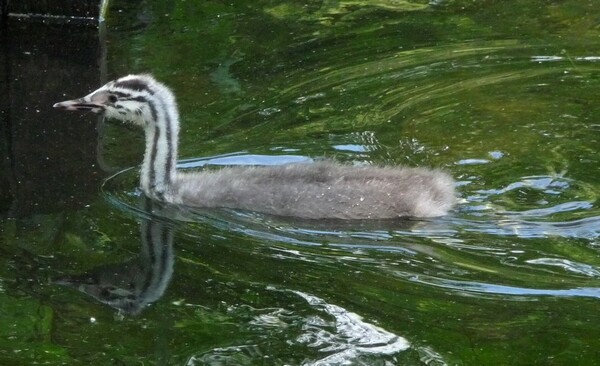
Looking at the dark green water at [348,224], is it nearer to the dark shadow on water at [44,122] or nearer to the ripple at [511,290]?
the ripple at [511,290]

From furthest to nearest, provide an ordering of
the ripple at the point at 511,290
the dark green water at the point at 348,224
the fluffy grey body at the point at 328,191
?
the fluffy grey body at the point at 328,191 → the ripple at the point at 511,290 → the dark green water at the point at 348,224

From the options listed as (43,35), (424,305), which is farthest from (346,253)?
(43,35)

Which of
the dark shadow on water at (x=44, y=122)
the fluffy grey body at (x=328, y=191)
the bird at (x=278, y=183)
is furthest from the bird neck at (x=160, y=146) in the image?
the dark shadow on water at (x=44, y=122)

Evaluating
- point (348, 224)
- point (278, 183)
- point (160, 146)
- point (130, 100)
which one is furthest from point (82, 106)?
point (348, 224)

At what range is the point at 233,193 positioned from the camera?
23.6 feet

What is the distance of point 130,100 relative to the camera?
7.58m

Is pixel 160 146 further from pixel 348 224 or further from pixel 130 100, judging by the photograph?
pixel 348 224

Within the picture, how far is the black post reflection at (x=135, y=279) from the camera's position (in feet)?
19.8

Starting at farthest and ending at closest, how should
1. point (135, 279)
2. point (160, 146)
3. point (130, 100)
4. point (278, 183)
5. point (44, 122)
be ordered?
point (44, 122) < point (130, 100) < point (160, 146) < point (278, 183) < point (135, 279)

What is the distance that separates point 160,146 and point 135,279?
129cm

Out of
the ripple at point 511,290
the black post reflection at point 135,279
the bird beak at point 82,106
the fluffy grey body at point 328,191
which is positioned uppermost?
the bird beak at point 82,106

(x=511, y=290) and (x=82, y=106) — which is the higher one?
(x=82, y=106)

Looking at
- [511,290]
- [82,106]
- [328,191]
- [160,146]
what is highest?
[82,106]

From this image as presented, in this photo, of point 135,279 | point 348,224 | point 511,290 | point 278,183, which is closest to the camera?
point 511,290
